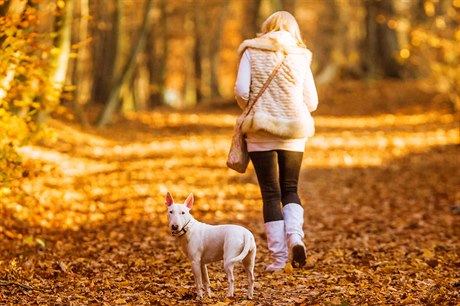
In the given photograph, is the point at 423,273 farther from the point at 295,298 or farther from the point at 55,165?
the point at 55,165

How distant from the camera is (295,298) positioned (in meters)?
5.47

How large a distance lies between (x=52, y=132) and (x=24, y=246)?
1324mm

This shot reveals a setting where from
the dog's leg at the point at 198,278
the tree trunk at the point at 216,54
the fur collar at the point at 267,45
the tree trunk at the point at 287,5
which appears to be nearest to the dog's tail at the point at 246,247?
the dog's leg at the point at 198,278

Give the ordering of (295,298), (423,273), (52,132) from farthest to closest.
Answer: (52,132) → (423,273) → (295,298)

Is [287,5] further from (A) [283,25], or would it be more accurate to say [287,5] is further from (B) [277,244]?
(B) [277,244]

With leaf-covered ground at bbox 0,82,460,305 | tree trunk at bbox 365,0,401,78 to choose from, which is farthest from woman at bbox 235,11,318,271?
tree trunk at bbox 365,0,401,78

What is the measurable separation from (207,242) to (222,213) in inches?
212

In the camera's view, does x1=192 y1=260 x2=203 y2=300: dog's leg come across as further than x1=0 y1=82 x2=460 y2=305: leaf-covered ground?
No

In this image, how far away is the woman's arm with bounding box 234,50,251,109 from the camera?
6.32m

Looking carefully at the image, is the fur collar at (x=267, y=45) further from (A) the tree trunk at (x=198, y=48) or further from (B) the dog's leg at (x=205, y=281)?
(A) the tree trunk at (x=198, y=48)

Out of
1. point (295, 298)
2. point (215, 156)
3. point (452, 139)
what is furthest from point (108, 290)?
point (452, 139)

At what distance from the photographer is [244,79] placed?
249 inches

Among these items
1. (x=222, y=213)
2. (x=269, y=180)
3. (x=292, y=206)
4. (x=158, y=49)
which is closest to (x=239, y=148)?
(x=269, y=180)

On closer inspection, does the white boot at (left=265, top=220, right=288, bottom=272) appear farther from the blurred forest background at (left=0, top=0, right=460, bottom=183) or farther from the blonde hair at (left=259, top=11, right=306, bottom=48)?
the blurred forest background at (left=0, top=0, right=460, bottom=183)
